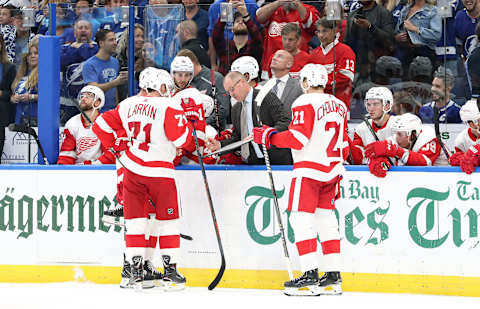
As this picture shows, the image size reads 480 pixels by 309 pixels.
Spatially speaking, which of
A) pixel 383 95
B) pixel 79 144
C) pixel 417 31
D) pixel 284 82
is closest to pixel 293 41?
pixel 284 82

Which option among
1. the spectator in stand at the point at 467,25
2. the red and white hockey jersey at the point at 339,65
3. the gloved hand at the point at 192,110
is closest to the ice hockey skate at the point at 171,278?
the gloved hand at the point at 192,110

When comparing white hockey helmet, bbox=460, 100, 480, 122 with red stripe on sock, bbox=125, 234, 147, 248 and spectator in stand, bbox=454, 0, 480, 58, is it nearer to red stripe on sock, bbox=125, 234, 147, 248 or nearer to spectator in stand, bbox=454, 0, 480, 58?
spectator in stand, bbox=454, 0, 480, 58

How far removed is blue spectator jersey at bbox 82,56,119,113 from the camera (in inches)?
262

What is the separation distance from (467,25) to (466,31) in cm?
4

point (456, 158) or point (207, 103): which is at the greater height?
point (207, 103)

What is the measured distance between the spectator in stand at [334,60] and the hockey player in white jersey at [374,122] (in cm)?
17

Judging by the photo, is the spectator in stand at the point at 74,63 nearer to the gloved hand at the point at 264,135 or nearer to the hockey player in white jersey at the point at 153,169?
the hockey player in white jersey at the point at 153,169

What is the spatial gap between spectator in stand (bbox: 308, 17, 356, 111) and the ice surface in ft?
4.69

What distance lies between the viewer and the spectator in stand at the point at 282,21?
619 centimetres

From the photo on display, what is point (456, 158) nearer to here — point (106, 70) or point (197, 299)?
point (197, 299)

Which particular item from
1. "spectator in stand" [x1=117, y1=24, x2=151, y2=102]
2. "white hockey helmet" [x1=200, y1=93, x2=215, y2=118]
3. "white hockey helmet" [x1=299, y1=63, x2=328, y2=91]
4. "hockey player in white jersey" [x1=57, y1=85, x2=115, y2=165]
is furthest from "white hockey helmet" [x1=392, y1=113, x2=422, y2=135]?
"hockey player in white jersey" [x1=57, y1=85, x2=115, y2=165]

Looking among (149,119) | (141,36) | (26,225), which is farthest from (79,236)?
(141,36)

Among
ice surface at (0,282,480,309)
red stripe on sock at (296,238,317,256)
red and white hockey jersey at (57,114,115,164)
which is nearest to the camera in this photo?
ice surface at (0,282,480,309)

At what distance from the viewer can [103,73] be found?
6.68 m
